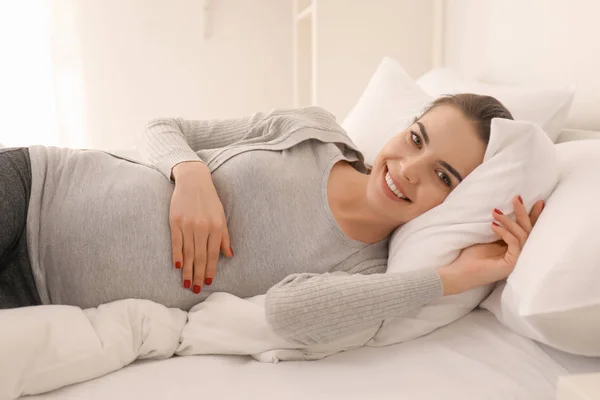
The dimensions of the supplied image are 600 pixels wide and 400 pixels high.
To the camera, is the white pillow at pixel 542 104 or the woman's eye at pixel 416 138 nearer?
the woman's eye at pixel 416 138

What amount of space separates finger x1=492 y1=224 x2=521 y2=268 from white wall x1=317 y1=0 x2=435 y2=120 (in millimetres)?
1331

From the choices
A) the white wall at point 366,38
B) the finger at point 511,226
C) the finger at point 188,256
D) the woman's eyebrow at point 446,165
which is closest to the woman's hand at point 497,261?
the finger at point 511,226

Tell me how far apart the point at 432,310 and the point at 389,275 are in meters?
0.11

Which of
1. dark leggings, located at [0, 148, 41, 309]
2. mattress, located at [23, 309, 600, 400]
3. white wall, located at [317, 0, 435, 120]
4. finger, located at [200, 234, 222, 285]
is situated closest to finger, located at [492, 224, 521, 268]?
mattress, located at [23, 309, 600, 400]

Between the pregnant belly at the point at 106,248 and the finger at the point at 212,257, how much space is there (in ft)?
0.15

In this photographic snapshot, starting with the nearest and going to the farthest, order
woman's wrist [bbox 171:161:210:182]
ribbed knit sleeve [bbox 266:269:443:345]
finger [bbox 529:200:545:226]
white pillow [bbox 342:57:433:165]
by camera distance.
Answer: ribbed knit sleeve [bbox 266:269:443:345] < finger [bbox 529:200:545:226] < woman's wrist [bbox 171:161:210:182] < white pillow [bbox 342:57:433:165]

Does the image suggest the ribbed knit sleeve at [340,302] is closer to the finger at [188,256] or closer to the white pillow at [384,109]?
the finger at [188,256]

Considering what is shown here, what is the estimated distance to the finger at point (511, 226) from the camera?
871 mm

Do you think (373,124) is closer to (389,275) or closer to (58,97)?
(389,275)

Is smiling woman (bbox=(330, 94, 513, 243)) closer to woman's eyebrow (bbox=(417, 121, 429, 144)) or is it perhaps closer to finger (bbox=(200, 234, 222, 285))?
woman's eyebrow (bbox=(417, 121, 429, 144))

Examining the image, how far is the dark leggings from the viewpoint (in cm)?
86

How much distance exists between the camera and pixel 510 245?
87 cm

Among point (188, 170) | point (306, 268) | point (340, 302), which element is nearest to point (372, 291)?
point (340, 302)

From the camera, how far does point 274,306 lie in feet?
2.60
